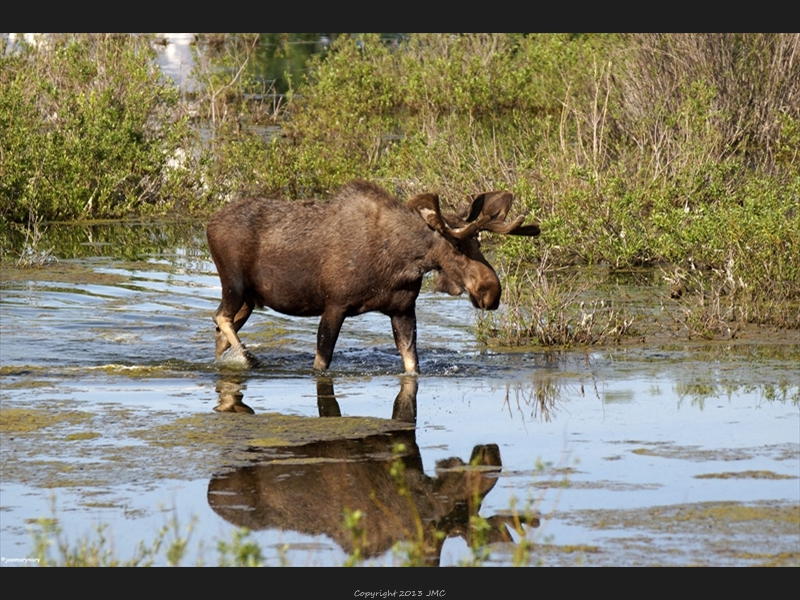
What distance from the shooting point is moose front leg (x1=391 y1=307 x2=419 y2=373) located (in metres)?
12.0

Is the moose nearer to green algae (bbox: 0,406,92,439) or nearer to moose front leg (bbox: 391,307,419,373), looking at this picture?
moose front leg (bbox: 391,307,419,373)

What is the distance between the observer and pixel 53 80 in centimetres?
2355

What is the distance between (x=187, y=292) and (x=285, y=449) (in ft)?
24.0

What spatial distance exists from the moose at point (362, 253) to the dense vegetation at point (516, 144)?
161cm

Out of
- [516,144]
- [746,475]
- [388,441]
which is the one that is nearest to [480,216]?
[388,441]

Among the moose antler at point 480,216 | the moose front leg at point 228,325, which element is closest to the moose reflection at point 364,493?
the moose antler at point 480,216

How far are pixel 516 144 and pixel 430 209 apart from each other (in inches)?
455

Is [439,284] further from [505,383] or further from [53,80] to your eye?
[53,80]

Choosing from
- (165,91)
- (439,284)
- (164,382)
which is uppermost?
(165,91)

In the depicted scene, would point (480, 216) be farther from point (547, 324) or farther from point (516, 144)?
point (516, 144)

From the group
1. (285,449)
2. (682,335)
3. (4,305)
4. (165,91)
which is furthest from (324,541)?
(165,91)

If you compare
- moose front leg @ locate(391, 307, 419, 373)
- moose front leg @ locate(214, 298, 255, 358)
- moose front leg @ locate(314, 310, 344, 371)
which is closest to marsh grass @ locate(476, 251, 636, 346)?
moose front leg @ locate(391, 307, 419, 373)

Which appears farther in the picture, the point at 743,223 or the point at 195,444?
the point at 743,223

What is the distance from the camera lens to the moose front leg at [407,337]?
11953 millimetres
